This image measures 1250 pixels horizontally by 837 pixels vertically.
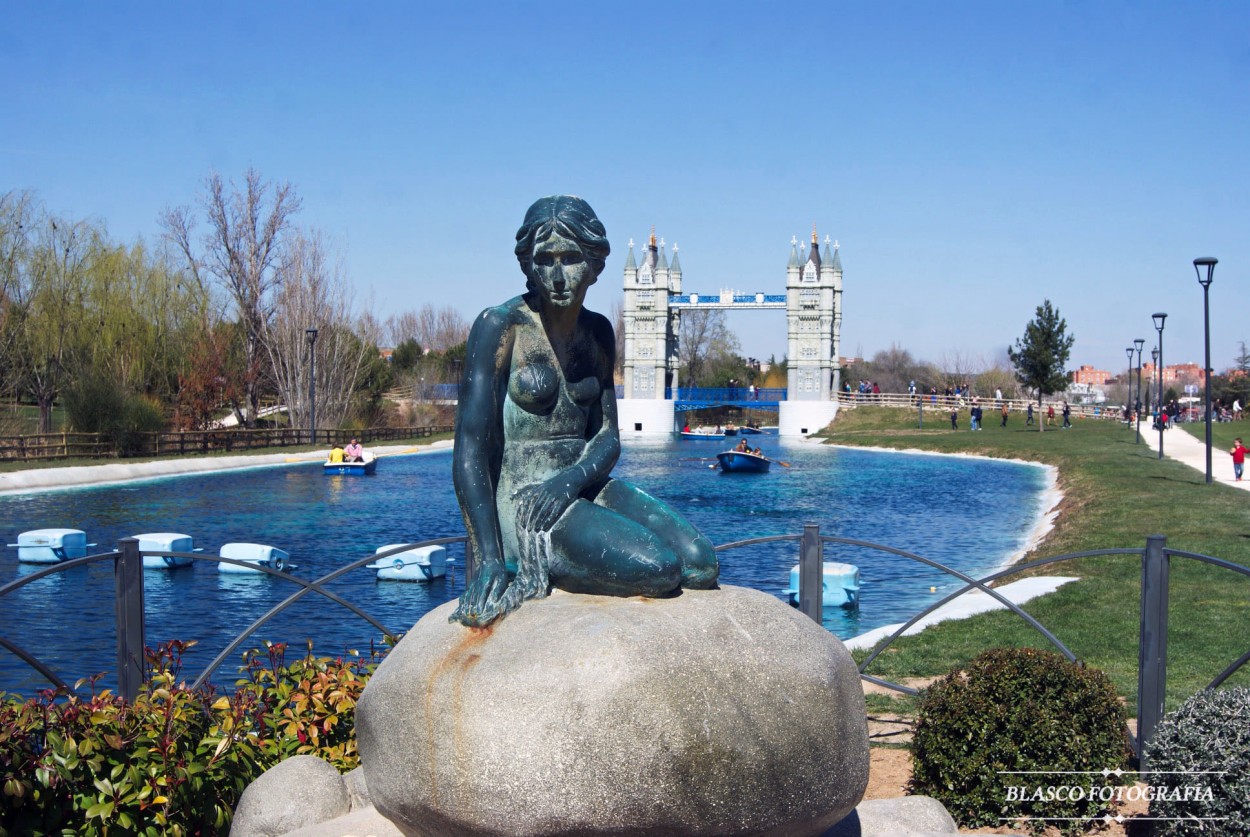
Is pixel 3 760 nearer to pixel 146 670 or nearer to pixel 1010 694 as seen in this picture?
pixel 146 670

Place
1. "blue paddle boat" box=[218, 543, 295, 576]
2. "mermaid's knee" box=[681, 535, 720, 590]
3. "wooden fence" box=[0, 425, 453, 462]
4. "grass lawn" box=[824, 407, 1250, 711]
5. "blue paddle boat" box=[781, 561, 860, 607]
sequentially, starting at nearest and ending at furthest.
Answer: "mermaid's knee" box=[681, 535, 720, 590], "grass lawn" box=[824, 407, 1250, 711], "blue paddle boat" box=[781, 561, 860, 607], "blue paddle boat" box=[218, 543, 295, 576], "wooden fence" box=[0, 425, 453, 462]

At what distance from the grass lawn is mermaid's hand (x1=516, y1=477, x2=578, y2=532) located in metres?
5.09

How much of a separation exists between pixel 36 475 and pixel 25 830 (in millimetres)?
29884

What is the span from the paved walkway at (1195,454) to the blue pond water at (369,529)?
463cm

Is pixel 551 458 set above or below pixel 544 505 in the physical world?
above

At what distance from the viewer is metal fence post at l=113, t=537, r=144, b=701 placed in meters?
6.39

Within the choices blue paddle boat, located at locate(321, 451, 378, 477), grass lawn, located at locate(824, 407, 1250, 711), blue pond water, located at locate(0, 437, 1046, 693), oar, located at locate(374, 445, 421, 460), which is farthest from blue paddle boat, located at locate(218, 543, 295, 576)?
oar, located at locate(374, 445, 421, 460)

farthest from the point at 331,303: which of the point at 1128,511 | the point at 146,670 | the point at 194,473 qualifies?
the point at 146,670

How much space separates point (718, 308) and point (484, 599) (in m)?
82.1

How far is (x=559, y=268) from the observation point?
17.0ft

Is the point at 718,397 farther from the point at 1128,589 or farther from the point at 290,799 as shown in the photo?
the point at 290,799

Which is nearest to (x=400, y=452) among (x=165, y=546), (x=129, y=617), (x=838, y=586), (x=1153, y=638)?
(x=165, y=546)

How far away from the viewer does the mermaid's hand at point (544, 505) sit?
5078 mm

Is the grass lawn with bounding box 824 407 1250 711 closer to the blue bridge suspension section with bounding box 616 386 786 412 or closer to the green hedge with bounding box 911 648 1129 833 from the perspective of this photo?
the green hedge with bounding box 911 648 1129 833
